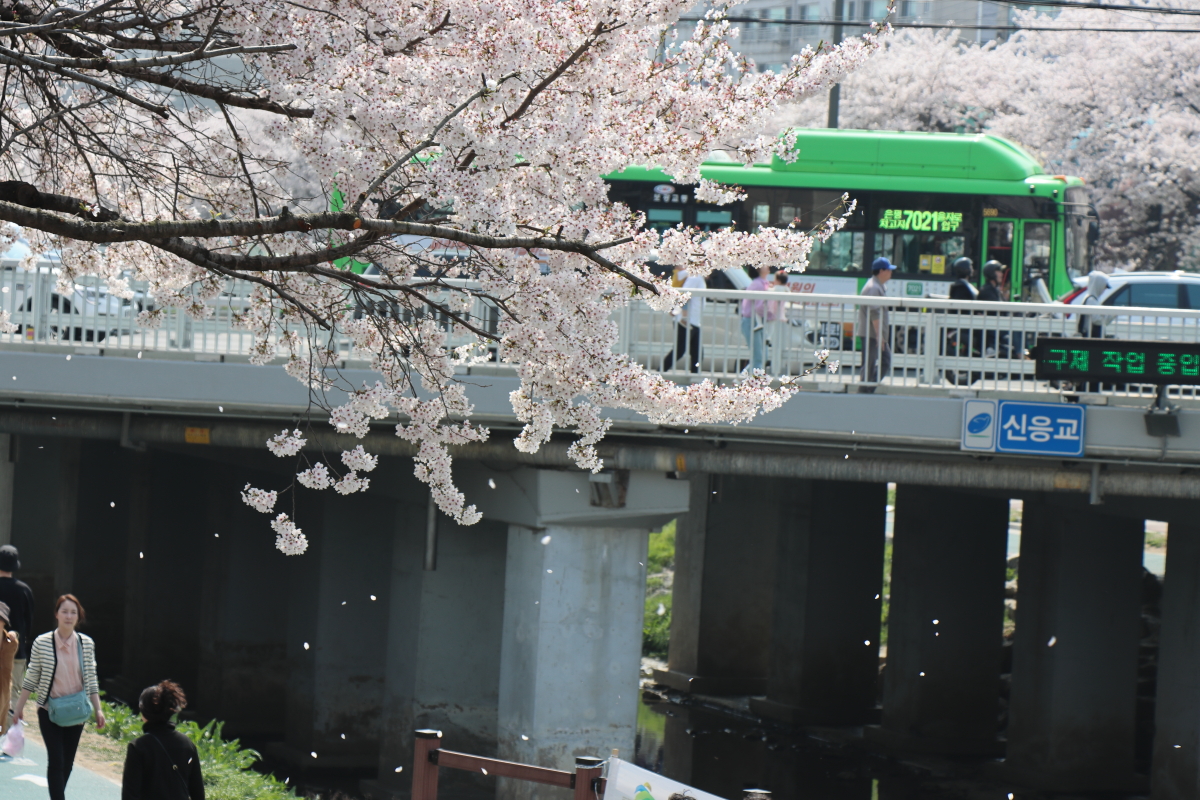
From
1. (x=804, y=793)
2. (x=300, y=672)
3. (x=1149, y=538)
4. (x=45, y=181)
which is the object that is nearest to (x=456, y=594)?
(x=300, y=672)

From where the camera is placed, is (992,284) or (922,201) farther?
(922,201)

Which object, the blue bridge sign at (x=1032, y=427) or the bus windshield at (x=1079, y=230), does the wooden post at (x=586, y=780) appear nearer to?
the blue bridge sign at (x=1032, y=427)

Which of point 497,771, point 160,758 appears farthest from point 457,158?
point 497,771

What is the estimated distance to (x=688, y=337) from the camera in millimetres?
12359

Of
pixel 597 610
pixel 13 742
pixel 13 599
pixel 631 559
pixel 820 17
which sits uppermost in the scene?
pixel 820 17

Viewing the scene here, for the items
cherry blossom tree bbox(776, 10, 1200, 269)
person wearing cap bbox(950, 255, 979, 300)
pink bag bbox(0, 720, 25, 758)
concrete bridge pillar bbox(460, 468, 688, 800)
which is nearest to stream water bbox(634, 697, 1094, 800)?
concrete bridge pillar bbox(460, 468, 688, 800)

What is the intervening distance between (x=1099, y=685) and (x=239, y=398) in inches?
447

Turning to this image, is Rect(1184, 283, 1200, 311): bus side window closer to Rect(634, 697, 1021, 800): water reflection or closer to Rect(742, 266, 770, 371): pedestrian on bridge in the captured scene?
Rect(634, 697, 1021, 800): water reflection

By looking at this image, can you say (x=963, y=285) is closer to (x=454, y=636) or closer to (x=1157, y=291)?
(x=1157, y=291)

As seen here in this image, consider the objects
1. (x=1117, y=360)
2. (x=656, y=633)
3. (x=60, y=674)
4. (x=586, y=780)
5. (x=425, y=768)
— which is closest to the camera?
(x=586, y=780)

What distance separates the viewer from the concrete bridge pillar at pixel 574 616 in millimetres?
13023

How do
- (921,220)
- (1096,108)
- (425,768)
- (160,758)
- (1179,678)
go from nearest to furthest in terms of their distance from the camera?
(160,758), (425,768), (1179,678), (921,220), (1096,108)

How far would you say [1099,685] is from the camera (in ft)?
57.7

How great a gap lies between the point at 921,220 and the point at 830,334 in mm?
9177
